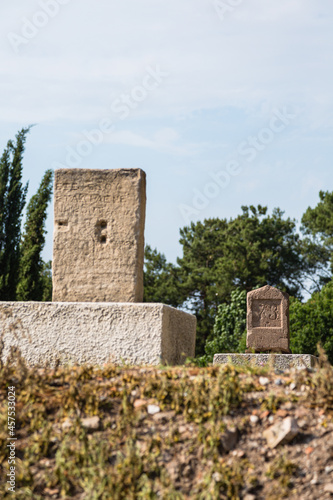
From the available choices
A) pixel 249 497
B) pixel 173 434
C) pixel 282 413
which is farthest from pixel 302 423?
pixel 173 434

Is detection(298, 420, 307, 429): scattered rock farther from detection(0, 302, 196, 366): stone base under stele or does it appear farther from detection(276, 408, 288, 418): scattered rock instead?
detection(0, 302, 196, 366): stone base under stele

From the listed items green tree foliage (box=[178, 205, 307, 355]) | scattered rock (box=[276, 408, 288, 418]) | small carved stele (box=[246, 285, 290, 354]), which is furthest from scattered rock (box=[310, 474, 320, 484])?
green tree foliage (box=[178, 205, 307, 355])

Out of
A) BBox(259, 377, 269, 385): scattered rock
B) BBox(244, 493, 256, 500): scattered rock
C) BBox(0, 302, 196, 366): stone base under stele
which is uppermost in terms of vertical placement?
BBox(0, 302, 196, 366): stone base under stele

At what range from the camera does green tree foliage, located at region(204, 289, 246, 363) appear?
2552 cm

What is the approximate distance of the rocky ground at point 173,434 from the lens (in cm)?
351

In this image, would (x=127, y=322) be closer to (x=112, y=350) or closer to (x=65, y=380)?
(x=112, y=350)

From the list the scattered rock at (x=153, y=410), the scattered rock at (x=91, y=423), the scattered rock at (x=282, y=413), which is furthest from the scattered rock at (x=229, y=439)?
the scattered rock at (x=91, y=423)

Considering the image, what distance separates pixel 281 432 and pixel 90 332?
7.04 ft

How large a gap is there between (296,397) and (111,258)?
2.46 m

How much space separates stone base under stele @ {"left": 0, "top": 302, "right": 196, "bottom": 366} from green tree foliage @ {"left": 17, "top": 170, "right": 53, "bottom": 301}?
13080mm

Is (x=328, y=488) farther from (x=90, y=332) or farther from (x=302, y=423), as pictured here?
(x=90, y=332)

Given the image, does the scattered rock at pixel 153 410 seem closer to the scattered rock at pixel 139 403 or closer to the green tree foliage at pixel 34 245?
the scattered rock at pixel 139 403

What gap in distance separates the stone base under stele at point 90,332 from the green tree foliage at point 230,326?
20.1 m

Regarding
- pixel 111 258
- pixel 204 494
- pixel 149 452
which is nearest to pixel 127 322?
pixel 111 258
